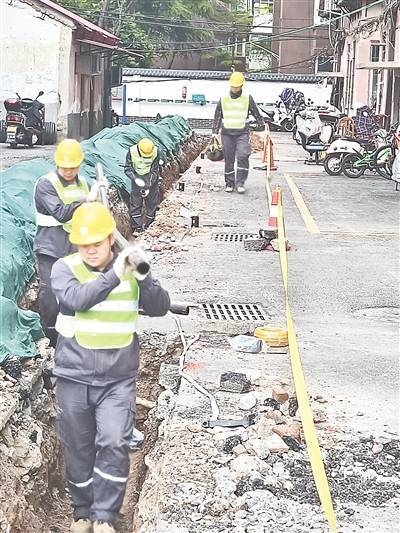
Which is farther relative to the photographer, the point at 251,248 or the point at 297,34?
the point at 297,34

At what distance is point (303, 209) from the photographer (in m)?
15.4

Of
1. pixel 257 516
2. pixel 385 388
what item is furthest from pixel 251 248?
pixel 257 516

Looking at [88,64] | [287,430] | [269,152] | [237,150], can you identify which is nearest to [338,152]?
[269,152]

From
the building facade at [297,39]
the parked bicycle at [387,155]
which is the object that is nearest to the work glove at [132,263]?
the parked bicycle at [387,155]

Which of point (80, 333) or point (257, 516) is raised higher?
point (80, 333)

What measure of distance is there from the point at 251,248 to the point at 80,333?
6936 millimetres

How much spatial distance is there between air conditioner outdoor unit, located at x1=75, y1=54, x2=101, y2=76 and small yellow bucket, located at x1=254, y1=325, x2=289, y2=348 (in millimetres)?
27450

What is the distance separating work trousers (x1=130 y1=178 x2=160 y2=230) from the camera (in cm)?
1495

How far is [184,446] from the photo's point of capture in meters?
5.57

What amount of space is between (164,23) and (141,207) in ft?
133

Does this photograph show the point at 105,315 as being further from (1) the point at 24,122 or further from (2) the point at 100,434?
(1) the point at 24,122

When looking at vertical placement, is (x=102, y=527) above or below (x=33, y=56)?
below

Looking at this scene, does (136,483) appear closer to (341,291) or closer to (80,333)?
(80,333)

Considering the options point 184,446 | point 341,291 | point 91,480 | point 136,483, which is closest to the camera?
point 91,480
